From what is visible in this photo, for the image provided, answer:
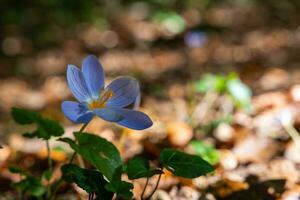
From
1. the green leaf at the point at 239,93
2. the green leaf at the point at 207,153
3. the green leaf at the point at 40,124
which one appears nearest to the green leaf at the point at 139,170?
the green leaf at the point at 40,124

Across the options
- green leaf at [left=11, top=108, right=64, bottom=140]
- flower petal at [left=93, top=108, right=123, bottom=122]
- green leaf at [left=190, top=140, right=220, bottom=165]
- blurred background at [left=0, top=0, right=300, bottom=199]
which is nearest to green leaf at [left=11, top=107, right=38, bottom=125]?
green leaf at [left=11, top=108, right=64, bottom=140]

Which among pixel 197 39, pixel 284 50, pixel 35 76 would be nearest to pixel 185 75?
pixel 197 39

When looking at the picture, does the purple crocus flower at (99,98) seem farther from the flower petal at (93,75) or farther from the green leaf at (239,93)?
the green leaf at (239,93)

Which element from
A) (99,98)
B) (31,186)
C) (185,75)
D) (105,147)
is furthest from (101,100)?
(185,75)

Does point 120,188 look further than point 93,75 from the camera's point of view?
No

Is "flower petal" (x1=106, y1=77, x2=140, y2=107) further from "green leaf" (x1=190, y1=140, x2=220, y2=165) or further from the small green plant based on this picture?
"green leaf" (x1=190, y1=140, x2=220, y2=165)

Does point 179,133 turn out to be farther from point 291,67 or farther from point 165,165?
point 291,67

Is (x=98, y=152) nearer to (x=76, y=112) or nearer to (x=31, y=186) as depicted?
(x=76, y=112)
